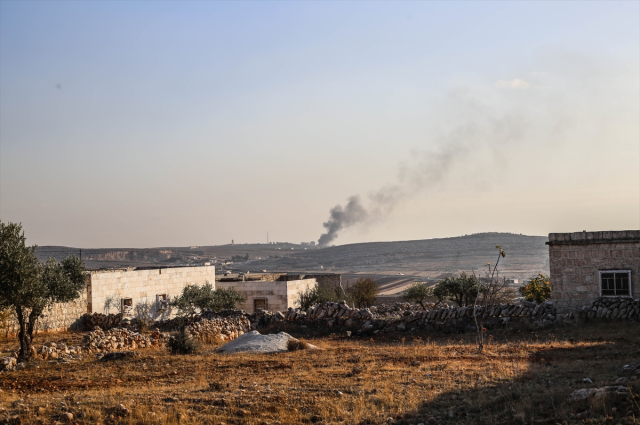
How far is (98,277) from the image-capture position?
3134 centimetres

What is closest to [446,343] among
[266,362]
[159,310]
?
[266,362]

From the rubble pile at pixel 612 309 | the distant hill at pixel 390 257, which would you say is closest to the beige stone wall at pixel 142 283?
the rubble pile at pixel 612 309

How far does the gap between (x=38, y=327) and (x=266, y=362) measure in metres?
15.2

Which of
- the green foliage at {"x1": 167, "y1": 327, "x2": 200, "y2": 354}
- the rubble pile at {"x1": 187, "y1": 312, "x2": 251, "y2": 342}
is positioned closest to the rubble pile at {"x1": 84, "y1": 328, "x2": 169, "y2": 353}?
the rubble pile at {"x1": 187, "y1": 312, "x2": 251, "y2": 342}

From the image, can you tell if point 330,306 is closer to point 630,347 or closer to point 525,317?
point 525,317

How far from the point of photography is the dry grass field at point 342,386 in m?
9.36

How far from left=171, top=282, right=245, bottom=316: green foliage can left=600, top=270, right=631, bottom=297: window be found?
72.0 ft

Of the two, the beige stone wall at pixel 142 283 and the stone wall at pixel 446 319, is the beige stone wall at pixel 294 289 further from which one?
the stone wall at pixel 446 319

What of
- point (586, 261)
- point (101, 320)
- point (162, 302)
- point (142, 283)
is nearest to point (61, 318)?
point (101, 320)

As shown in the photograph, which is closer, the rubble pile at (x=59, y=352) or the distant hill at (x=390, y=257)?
the rubble pile at (x=59, y=352)

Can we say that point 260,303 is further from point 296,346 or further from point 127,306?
point 296,346

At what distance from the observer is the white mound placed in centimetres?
1922

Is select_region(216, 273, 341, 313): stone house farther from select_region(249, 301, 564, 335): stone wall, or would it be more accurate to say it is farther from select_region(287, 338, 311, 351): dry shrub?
select_region(287, 338, 311, 351): dry shrub

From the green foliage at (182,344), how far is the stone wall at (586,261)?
599 inches
